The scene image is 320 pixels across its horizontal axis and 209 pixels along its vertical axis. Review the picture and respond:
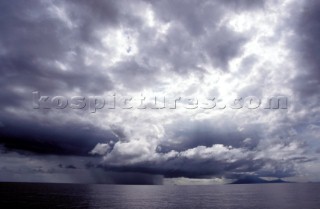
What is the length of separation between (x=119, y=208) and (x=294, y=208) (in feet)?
273

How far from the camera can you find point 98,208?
11681 centimetres

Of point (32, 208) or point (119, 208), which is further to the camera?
point (119, 208)

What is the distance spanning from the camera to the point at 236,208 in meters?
121

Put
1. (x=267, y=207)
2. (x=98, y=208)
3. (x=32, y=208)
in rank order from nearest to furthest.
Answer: (x=32, y=208)
(x=98, y=208)
(x=267, y=207)

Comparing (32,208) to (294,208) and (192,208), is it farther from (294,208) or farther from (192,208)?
(294,208)

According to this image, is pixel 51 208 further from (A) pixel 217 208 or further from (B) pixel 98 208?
(A) pixel 217 208

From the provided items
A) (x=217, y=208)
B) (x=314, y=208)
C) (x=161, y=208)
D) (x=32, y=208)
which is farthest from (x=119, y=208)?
(x=314, y=208)

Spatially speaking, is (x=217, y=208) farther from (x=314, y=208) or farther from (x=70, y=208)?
(x=70, y=208)

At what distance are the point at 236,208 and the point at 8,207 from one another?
10390cm

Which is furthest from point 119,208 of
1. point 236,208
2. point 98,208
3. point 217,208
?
point 236,208

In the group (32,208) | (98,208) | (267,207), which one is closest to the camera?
(32,208)

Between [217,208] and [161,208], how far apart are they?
89.4 feet

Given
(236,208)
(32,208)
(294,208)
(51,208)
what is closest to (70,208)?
(51,208)

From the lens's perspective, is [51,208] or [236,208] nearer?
[51,208]
